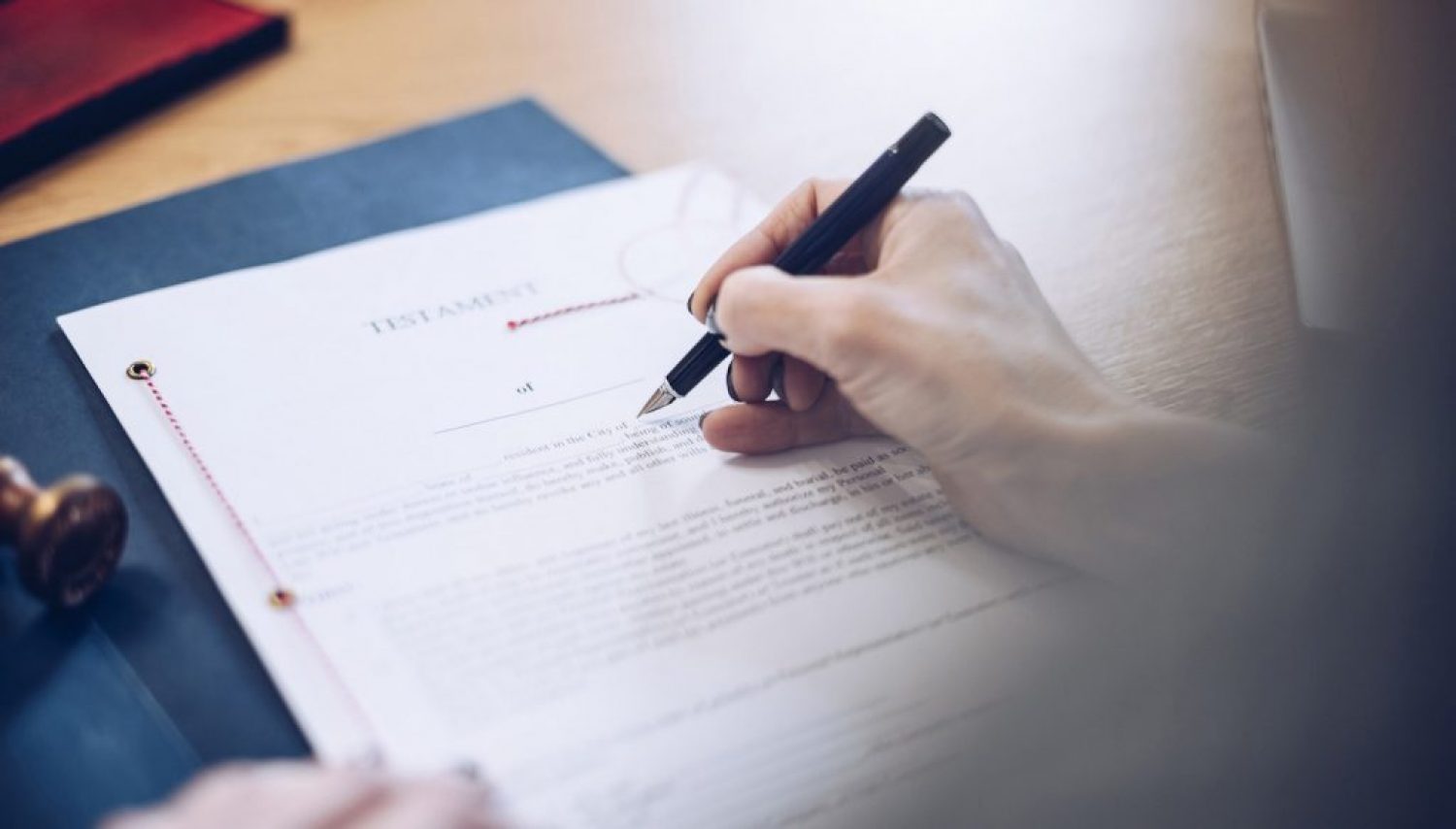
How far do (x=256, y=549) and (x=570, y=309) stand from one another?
24 cm

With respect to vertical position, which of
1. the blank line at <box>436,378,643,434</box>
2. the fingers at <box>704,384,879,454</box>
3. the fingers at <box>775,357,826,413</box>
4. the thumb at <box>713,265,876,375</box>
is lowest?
the fingers at <box>704,384,879,454</box>

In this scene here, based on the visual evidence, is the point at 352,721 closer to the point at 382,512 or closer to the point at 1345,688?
the point at 382,512

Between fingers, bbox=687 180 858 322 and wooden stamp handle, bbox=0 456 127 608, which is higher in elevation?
wooden stamp handle, bbox=0 456 127 608

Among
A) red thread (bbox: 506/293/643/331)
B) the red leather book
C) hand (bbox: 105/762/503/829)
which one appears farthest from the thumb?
the red leather book

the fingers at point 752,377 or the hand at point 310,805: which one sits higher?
the hand at point 310,805

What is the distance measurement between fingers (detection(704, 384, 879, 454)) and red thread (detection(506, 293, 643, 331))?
131mm

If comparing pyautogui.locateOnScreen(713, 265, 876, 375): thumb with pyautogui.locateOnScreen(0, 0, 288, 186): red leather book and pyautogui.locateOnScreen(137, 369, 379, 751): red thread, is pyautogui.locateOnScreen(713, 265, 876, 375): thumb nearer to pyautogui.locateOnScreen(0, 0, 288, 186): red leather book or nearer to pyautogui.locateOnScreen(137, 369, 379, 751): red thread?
pyautogui.locateOnScreen(137, 369, 379, 751): red thread

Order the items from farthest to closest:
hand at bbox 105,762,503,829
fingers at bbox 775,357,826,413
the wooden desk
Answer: the wooden desk
fingers at bbox 775,357,826,413
hand at bbox 105,762,503,829

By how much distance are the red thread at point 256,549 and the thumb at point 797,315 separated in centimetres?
22

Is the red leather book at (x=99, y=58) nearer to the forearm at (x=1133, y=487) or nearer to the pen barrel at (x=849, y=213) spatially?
the pen barrel at (x=849, y=213)

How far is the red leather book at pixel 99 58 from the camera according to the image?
2.74 ft

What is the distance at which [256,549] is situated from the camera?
1.84ft

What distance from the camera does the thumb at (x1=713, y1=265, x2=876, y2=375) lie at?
0.58 meters

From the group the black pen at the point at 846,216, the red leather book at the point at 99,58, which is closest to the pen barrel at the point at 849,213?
the black pen at the point at 846,216
